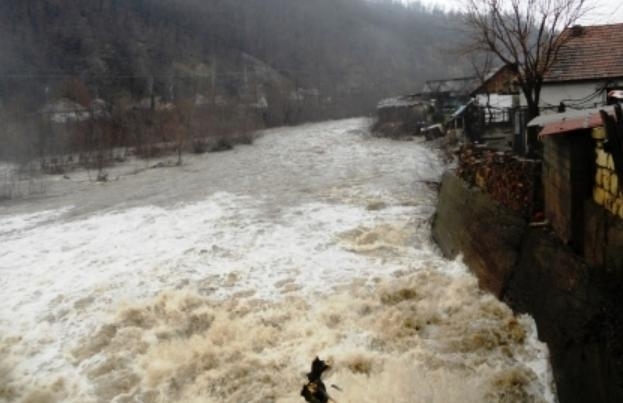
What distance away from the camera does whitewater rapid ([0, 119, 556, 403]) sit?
5.76 meters

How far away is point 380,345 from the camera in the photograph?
6.31m

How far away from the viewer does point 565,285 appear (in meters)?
5.47

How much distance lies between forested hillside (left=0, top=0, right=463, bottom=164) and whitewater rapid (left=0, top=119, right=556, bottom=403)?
2087 cm

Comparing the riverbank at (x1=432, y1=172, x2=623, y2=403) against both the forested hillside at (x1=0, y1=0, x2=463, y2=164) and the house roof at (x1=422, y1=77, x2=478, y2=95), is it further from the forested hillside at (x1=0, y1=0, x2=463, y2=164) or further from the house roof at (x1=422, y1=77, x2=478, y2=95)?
the house roof at (x1=422, y1=77, x2=478, y2=95)

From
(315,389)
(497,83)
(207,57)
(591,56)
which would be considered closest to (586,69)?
(591,56)

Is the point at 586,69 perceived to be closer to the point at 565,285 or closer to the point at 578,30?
the point at 578,30

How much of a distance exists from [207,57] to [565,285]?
62.0m

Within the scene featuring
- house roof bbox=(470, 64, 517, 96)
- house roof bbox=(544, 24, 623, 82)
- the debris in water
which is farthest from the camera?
house roof bbox=(470, 64, 517, 96)

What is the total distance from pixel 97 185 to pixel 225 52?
164 ft

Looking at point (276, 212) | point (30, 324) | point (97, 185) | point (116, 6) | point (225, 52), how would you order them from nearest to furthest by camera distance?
point (30, 324)
point (276, 212)
point (97, 185)
point (116, 6)
point (225, 52)

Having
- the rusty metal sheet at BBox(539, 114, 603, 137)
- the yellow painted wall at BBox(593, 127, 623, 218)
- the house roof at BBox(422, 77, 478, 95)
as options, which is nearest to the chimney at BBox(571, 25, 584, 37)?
the rusty metal sheet at BBox(539, 114, 603, 137)

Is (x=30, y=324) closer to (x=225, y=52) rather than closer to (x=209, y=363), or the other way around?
(x=209, y=363)

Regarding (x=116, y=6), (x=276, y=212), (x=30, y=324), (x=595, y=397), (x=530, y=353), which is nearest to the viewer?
Answer: (x=595, y=397)

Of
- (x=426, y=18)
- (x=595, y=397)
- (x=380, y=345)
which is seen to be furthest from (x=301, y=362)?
(x=426, y=18)
